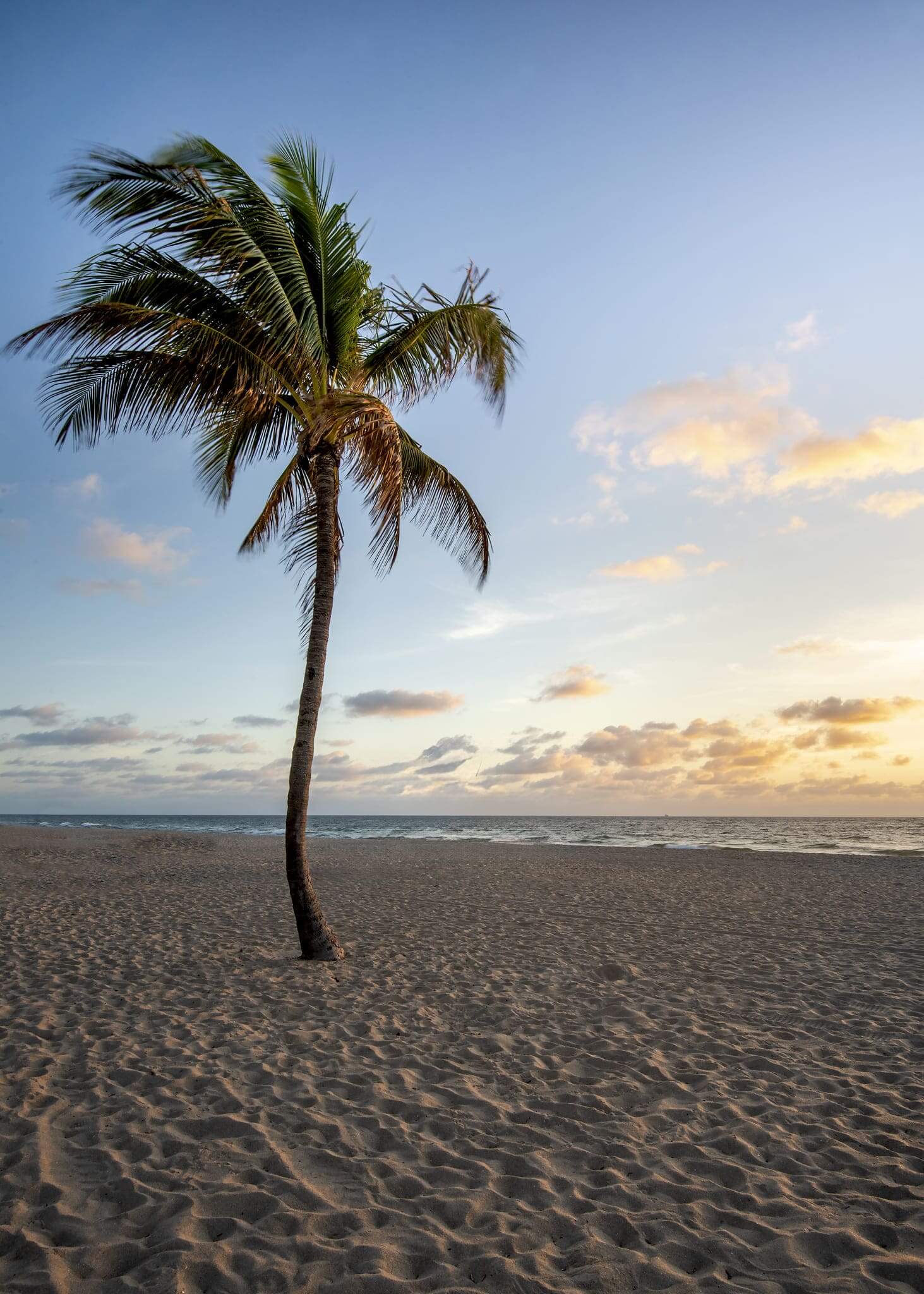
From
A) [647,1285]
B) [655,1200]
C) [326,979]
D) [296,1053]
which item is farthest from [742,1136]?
[326,979]

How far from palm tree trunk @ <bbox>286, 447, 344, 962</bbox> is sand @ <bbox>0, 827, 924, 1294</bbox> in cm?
44

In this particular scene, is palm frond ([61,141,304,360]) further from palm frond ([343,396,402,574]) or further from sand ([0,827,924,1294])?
sand ([0,827,924,1294])

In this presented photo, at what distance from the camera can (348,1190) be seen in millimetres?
3650

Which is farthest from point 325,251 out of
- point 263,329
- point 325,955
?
point 325,955

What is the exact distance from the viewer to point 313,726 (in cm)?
870

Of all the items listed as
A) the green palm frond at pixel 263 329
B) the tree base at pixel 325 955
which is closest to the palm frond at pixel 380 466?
the green palm frond at pixel 263 329

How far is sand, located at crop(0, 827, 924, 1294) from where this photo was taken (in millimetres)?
3127

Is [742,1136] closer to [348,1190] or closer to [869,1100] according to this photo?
[869,1100]

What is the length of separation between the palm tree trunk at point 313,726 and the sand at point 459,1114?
1.43 feet

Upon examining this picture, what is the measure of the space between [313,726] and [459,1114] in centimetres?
496

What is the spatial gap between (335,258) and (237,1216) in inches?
380

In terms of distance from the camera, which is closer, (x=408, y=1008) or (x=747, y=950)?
(x=408, y=1008)

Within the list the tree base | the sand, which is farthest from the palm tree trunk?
the sand

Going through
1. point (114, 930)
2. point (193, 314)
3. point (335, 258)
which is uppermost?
point (335, 258)
